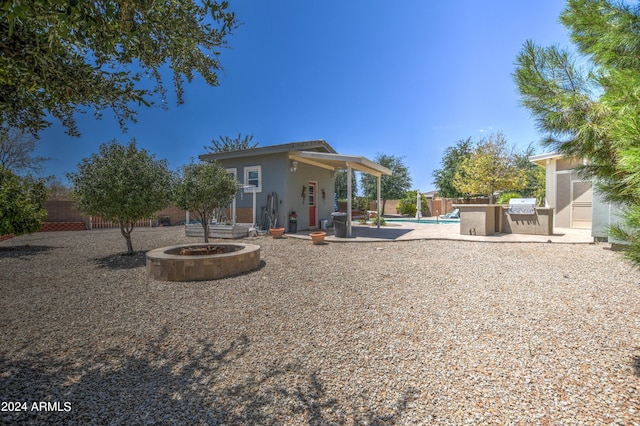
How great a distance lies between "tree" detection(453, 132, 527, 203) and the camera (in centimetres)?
2000

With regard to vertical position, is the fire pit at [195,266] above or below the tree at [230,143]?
below

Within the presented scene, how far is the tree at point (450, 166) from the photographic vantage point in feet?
90.2

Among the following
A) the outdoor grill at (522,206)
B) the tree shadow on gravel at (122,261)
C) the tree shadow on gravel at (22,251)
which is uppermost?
the outdoor grill at (522,206)

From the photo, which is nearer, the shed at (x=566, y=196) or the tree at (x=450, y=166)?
the shed at (x=566, y=196)

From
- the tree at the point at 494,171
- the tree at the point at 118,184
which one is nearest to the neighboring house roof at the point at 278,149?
the tree at the point at 118,184

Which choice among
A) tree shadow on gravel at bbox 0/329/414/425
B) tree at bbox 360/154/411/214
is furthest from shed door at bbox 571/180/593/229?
tree at bbox 360/154/411/214

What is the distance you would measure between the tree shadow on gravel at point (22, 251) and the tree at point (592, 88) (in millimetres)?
11034

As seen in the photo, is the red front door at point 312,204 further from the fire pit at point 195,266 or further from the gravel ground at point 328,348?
the gravel ground at point 328,348

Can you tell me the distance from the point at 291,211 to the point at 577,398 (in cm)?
978

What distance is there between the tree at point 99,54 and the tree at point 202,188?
412cm

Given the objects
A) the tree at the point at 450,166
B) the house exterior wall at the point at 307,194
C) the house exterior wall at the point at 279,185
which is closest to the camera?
the house exterior wall at the point at 279,185

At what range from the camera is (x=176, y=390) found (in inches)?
87.9

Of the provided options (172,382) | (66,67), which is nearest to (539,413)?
(172,382)

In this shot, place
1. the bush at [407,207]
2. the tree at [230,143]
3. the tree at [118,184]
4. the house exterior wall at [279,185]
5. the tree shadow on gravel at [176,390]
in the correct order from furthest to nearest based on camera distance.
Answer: the tree at [230,143] → the bush at [407,207] → the house exterior wall at [279,185] → the tree at [118,184] → the tree shadow on gravel at [176,390]
